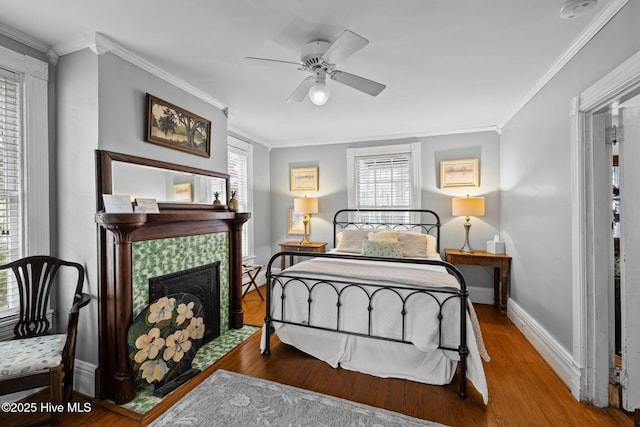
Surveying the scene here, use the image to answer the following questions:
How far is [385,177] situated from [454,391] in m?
3.17

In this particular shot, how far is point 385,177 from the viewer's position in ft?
15.3

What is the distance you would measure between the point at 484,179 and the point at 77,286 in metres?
4.77

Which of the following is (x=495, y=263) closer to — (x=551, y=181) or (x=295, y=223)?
(x=551, y=181)

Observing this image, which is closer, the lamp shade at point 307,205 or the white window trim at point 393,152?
the white window trim at point 393,152

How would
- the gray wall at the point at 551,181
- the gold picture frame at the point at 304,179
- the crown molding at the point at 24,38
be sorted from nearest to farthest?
the gray wall at the point at 551,181, the crown molding at the point at 24,38, the gold picture frame at the point at 304,179

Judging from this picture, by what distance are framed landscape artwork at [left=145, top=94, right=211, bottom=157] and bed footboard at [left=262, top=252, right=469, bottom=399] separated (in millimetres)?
1533

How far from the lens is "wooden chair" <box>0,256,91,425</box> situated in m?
1.60

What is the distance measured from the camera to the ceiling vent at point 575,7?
5.29 feet

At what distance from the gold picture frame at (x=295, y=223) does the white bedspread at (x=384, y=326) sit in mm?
2323

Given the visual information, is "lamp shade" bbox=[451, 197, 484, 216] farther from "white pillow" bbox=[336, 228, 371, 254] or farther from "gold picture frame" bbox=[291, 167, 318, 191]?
"gold picture frame" bbox=[291, 167, 318, 191]

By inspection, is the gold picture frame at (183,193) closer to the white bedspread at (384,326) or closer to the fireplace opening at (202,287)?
the fireplace opening at (202,287)

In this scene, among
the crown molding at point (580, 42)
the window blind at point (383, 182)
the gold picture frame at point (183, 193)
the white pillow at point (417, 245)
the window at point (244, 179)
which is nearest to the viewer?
the crown molding at point (580, 42)

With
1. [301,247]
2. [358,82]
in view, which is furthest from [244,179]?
[358,82]

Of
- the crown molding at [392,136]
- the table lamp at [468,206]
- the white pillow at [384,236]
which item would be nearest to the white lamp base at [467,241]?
the table lamp at [468,206]
